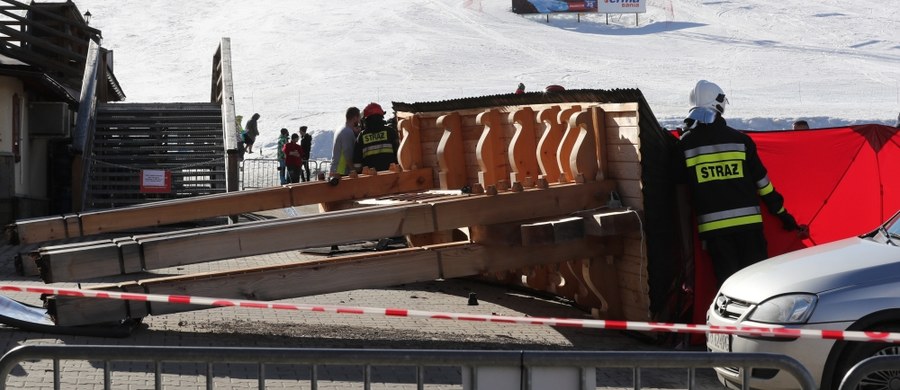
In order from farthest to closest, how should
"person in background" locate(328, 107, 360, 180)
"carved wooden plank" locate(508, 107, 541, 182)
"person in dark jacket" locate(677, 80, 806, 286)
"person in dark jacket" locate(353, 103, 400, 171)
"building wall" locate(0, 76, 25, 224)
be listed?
"building wall" locate(0, 76, 25, 224), "person in background" locate(328, 107, 360, 180), "person in dark jacket" locate(353, 103, 400, 171), "carved wooden plank" locate(508, 107, 541, 182), "person in dark jacket" locate(677, 80, 806, 286)

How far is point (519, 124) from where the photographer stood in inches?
481

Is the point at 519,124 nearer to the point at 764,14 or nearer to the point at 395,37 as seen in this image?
the point at 395,37

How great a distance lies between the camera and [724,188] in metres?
10.1

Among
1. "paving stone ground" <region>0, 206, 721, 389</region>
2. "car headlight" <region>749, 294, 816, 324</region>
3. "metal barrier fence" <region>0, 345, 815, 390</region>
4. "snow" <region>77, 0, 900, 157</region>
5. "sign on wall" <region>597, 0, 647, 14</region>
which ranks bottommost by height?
"paving stone ground" <region>0, 206, 721, 389</region>

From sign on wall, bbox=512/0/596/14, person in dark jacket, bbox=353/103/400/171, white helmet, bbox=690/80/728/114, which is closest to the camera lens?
white helmet, bbox=690/80/728/114

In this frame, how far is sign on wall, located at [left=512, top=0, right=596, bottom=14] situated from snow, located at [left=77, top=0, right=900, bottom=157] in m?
1.01

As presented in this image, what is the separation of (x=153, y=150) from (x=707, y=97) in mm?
15235

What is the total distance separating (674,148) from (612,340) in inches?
61.6

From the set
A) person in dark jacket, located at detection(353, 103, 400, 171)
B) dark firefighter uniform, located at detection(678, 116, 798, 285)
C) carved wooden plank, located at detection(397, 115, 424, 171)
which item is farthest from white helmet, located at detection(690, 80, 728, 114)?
person in dark jacket, located at detection(353, 103, 400, 171)

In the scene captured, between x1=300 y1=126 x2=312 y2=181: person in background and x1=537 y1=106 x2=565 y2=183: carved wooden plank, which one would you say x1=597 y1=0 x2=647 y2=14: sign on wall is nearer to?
x1=300 y1=126 x2=312 y2=181: person in background

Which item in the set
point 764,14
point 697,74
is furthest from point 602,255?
point 764,14

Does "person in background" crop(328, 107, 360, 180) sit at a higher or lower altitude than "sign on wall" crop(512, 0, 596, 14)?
lower

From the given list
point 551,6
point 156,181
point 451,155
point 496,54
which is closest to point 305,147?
point 156,181

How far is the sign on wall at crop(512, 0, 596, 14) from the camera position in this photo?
93.1 meters
